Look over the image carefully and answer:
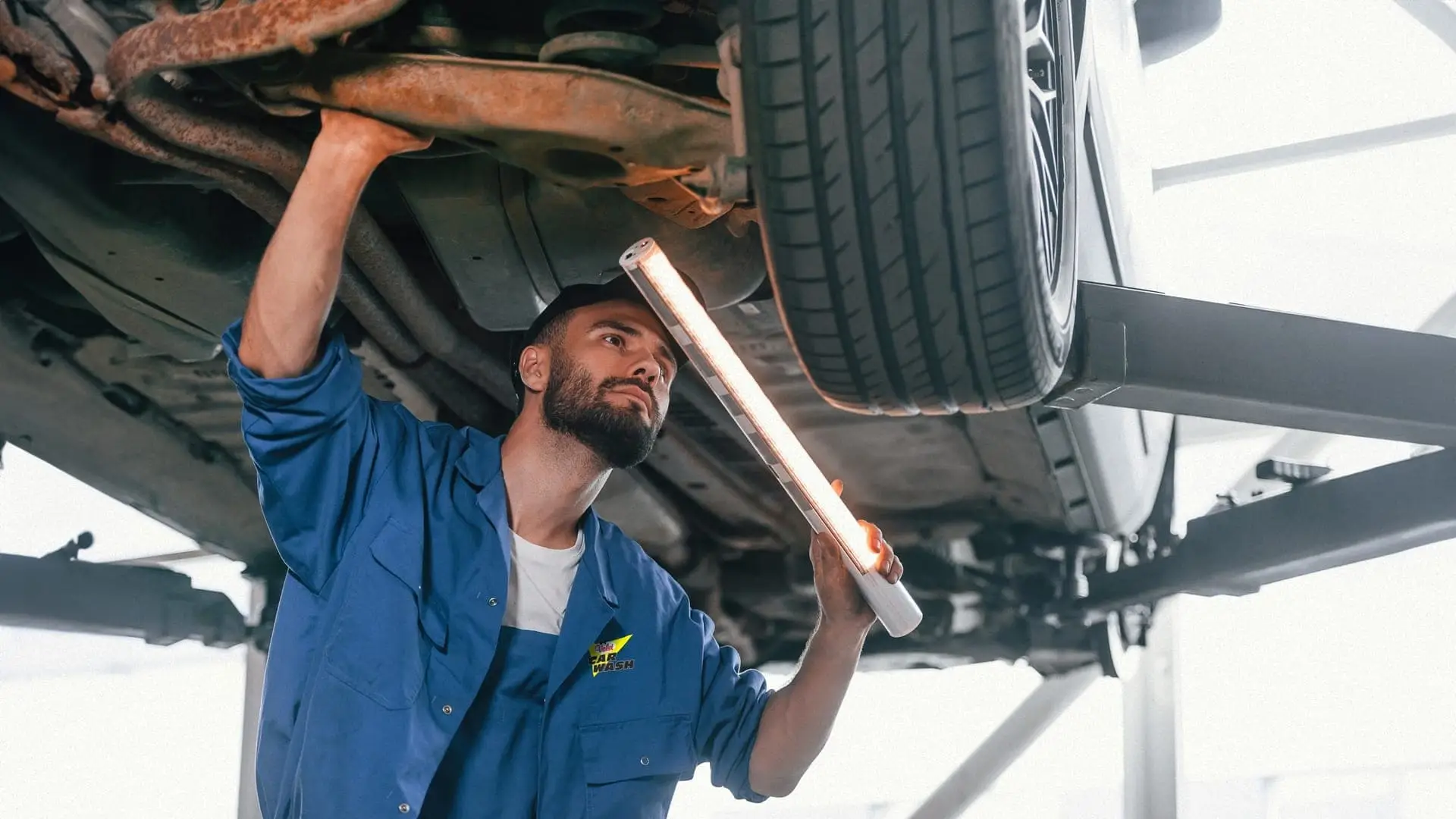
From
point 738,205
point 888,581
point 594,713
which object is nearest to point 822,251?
point 738,205

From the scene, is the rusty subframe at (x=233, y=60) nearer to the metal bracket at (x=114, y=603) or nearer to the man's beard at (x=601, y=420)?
the man's beard at (x=601, y=420)

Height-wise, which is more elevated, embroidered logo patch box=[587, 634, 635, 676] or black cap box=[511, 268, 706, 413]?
black cap box=[511, 268, 706, 413]

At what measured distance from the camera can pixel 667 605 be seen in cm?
196

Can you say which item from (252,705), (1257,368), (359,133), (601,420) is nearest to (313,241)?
(359,133)

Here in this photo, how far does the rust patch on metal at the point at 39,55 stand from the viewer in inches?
52.8

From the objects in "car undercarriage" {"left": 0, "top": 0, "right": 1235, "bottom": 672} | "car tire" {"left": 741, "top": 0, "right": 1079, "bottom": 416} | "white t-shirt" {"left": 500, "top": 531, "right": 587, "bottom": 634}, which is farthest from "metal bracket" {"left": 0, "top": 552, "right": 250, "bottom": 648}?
"car tire" {"left": 741, "top": 0, "right": 1079, "bottom": 416}

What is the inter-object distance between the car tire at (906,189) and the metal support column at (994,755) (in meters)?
2.41

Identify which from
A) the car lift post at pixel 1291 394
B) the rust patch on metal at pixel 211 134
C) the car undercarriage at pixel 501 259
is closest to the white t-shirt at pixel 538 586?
the car undercarriage at pixel 501 259

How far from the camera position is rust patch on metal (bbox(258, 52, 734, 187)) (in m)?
1.29

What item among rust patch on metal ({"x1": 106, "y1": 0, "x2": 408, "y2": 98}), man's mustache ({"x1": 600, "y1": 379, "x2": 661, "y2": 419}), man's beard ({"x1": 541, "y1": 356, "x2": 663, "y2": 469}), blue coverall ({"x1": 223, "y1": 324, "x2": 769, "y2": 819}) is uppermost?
rust patch on metal ({"x1": 106, "y1": 0, "x2": 408, "y2": 98})

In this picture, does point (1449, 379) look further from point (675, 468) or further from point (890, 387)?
point (675, 468)

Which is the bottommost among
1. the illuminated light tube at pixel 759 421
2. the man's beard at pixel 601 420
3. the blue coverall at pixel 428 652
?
the blue coverall at pixel 428 652

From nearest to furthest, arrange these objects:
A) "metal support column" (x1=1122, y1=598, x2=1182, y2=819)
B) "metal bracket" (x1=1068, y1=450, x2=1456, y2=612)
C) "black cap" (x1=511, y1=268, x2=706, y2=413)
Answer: "black cap" (x1=511, y1=268, x2=706, y2=413) < "metal bracket" (x1=1068, y1=450, x2=1456, y2=612) < "metal support column" (x1=1122, y1=598, x2=1182, y2=819)

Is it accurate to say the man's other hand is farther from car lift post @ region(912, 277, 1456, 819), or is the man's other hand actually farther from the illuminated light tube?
car lift post @ region(912, 277, 1456, 819)
